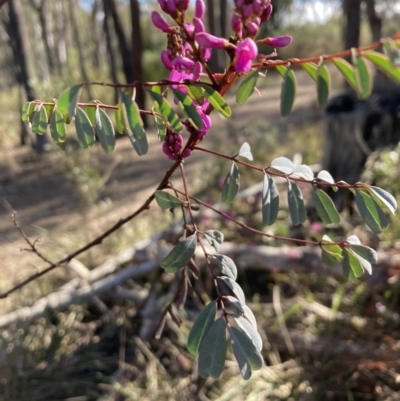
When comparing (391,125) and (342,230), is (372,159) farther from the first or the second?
(342,230)

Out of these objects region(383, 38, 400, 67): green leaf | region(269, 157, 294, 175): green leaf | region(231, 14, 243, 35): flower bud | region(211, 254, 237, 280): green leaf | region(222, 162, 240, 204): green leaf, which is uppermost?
region(231, 14, 243, 35): flower bud

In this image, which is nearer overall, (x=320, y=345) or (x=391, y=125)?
(x=320, y=345)

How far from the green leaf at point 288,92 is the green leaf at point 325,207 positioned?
22 cm

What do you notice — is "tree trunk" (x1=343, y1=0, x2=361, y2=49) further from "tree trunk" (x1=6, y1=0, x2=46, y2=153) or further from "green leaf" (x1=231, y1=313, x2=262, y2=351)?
"green leaf" (x1=231, y1=313, x2=262, y2=351)

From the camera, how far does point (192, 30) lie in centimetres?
57

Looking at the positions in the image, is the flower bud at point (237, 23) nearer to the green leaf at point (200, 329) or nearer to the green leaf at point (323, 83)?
the green leaf at point (323, 83)

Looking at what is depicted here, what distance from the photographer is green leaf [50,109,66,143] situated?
0.73 meters

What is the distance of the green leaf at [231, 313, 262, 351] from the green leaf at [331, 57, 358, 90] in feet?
1.06

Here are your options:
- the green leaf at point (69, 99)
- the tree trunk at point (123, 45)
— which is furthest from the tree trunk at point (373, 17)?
the green leaf at point (69, 99)

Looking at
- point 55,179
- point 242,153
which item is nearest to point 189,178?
point 55,179

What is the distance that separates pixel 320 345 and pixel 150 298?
36.0 inches

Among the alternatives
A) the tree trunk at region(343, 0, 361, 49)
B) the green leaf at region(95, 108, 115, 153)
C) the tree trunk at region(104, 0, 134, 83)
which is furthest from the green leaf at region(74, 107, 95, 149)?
the tree trunk at region(104, 0, 134, 83)

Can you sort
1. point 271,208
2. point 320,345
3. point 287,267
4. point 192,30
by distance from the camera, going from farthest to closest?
point 287,267, point 320,345, point 271,208, point 192,30

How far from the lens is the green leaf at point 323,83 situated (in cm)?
52
